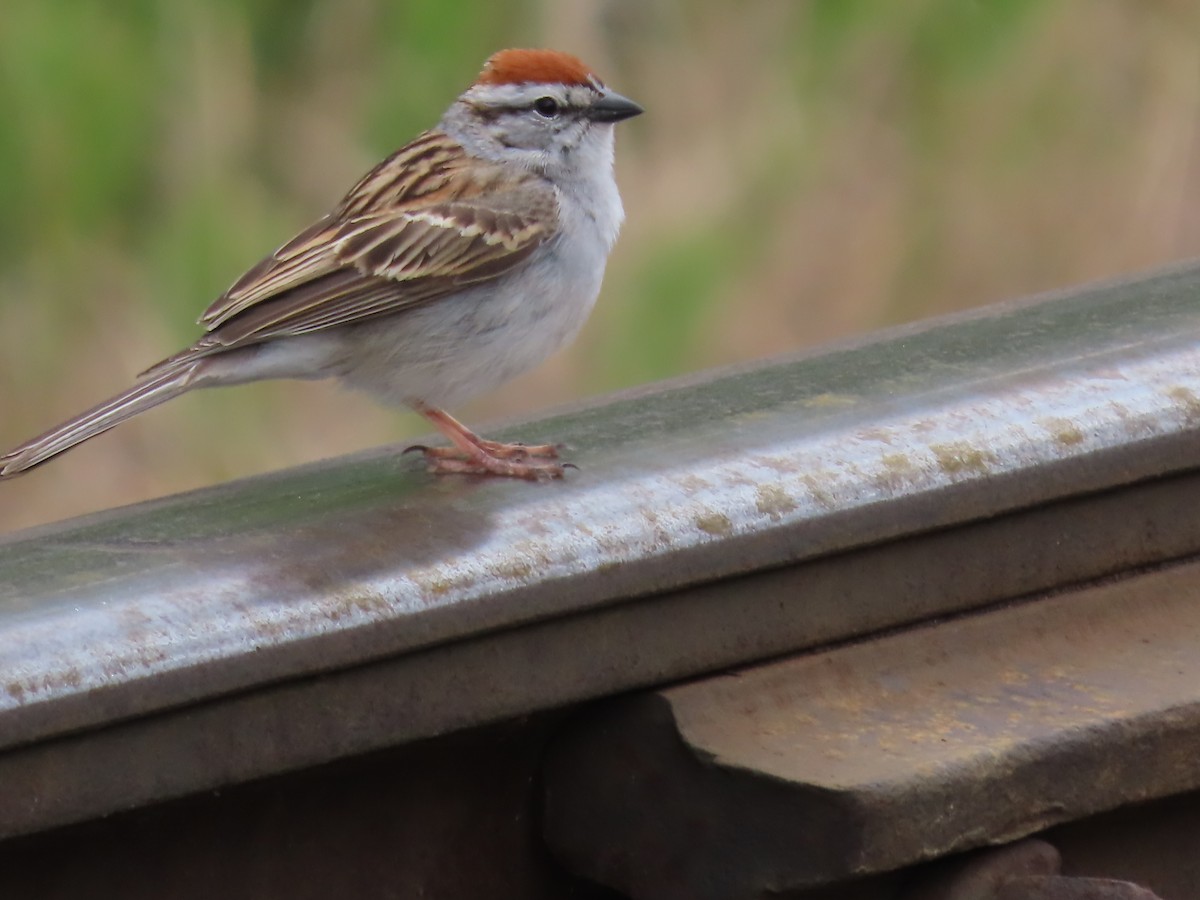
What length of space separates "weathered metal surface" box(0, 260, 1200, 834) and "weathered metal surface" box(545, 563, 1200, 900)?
62 mm

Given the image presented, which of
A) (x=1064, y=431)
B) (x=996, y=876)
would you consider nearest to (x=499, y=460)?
(x=1064, y=431)

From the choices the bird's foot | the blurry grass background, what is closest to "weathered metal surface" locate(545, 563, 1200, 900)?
the bird's foot

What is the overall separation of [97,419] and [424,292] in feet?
2.42

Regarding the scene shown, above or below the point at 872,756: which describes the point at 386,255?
above

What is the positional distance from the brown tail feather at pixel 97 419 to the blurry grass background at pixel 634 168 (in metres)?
2.09

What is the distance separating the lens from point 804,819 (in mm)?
2123

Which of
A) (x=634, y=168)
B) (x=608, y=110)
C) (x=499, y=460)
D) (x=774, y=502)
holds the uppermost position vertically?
(x=608, y=110)

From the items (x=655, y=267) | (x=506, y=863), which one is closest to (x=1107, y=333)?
(x=506, y=863)

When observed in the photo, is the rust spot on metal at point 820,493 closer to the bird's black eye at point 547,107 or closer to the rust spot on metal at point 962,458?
the rust spot on metal at point 962,458

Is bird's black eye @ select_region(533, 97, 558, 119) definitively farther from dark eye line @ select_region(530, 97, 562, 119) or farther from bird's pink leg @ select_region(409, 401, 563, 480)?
bird's pink leg @ select_region(409, 401, 563, 480)

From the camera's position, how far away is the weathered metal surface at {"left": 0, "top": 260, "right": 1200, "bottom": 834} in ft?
6.73

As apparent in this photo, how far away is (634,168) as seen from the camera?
6.53m

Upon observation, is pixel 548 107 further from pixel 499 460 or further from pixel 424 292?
pixel 499 460

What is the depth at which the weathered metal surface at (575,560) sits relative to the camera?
2051 mm
